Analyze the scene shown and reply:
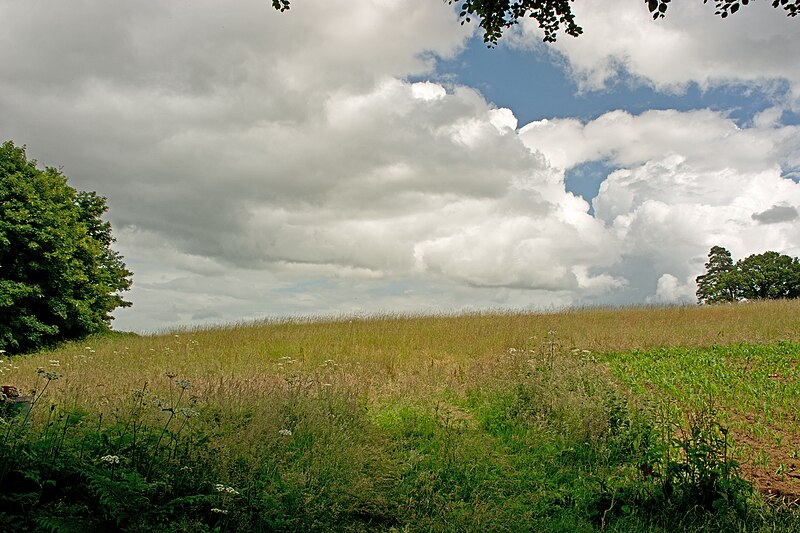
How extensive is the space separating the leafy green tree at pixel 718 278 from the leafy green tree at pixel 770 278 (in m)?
0.70

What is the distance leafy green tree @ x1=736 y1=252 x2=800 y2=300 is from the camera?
3803cm

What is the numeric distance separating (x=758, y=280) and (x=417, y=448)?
40.5 meters

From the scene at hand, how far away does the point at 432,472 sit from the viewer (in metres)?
5.86

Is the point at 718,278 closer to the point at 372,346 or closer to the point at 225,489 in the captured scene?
the point at 372,346

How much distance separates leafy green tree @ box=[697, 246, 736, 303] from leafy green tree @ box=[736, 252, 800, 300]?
70cm

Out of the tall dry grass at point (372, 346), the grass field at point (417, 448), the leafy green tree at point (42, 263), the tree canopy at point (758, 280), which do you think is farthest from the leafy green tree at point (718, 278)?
the leafy green tree at point (42, 263)

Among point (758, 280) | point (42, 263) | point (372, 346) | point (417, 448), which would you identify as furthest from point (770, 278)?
point (42, 263)

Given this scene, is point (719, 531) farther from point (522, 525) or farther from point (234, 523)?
point (234, 523)

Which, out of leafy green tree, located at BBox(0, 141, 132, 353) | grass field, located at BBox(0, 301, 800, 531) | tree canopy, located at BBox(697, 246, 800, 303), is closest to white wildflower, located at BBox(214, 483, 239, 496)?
grass field, located at BBox(0, 301, 800, 531)

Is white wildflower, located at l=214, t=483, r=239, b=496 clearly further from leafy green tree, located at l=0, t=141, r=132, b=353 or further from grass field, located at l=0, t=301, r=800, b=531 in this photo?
leafy green tree, located at l=0, t=141, r=132, b=353

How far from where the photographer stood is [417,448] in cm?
664

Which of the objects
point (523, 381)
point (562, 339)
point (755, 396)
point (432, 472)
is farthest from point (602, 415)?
point (562, 339)

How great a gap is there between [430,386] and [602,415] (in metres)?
3.24

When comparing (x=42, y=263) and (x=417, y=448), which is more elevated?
(x=42, y=263)
